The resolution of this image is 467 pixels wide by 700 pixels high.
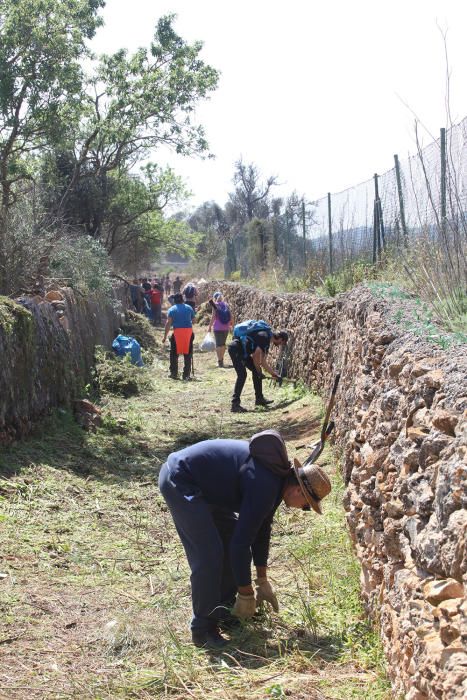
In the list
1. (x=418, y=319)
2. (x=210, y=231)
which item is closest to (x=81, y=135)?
(x=418, y=319)

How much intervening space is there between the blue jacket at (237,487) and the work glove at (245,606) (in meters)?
0.10

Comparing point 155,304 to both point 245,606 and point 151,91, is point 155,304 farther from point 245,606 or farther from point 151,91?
point 245,606

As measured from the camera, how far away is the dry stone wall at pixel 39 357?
8.96 m

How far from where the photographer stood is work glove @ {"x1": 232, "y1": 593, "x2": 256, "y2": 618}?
4.83m

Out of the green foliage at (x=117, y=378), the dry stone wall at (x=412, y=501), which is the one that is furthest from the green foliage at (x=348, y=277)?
the dry stone wall at (x=412, y=501)

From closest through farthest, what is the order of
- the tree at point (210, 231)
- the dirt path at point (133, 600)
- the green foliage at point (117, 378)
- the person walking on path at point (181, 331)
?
the dirt path at point (133, 600)
the green foliage at point (117, 378)
the person walking on path at point (181, 331)
the tree at point (210, 231)

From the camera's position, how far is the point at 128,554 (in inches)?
257

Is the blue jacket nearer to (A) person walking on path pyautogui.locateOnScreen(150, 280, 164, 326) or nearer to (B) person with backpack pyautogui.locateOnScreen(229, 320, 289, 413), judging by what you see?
(B) person with backpack pyautogui.locateOnScreen(229, 320, 289, 413)

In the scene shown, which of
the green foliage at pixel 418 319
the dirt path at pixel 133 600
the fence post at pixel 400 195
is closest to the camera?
the dirt path at pixel 133 600

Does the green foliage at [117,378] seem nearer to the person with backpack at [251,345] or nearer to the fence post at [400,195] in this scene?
the person with backpack at [251,345]

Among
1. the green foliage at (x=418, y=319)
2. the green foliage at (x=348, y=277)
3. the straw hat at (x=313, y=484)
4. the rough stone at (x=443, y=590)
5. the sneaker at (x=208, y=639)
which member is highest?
the green foliage at (x=348, y=277)

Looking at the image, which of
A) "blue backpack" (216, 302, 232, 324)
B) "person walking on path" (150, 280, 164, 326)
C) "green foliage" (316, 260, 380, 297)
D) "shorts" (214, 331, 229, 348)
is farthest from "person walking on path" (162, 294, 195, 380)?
"person walking on path" (150, 280, 164, 326)

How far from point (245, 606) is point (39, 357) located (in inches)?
239

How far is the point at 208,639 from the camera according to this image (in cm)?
492
